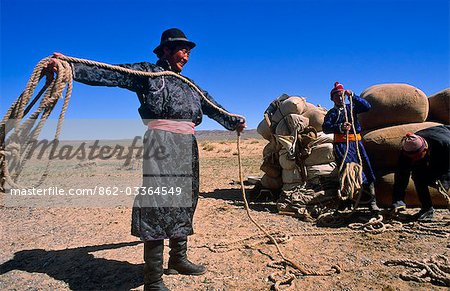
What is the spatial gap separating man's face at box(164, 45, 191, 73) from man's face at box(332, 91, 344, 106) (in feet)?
8.91

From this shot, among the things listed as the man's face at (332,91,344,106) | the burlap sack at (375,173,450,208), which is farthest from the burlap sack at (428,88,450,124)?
the man's face at (332,91,344,106)

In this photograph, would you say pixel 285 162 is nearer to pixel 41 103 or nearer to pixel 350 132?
pixel 350 132

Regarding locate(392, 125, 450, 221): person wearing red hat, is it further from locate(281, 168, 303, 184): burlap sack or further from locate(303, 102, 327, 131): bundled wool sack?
locate(303, 102, 327, 131): bundled wool sack

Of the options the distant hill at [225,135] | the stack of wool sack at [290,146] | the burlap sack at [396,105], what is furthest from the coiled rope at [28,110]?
the distant hill at [225,135]

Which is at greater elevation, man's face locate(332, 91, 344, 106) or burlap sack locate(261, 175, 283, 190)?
man's face locate(332, 91, 344, 106)

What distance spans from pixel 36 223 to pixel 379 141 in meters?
5.29

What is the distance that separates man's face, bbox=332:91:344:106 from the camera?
192 inches

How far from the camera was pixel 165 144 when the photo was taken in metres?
2.75

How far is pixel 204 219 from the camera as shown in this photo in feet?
16.7

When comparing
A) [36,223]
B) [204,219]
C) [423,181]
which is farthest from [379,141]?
[36,223]

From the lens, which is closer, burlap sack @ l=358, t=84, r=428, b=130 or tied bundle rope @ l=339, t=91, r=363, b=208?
tied bundle rope @ l=339, t=91, r=363, b=208

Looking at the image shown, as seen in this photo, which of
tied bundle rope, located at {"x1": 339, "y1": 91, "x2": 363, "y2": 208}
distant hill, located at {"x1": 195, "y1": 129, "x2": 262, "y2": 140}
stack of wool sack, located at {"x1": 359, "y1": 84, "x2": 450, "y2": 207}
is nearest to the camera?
tied bundle rope, located at {"x1": 339, "y1": 91, "x2": 363, "y2": 208}

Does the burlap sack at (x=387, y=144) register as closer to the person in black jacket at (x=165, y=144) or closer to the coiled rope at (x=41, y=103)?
the person in black jacket at (x=165, y=144)

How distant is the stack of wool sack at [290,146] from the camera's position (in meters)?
5.39
